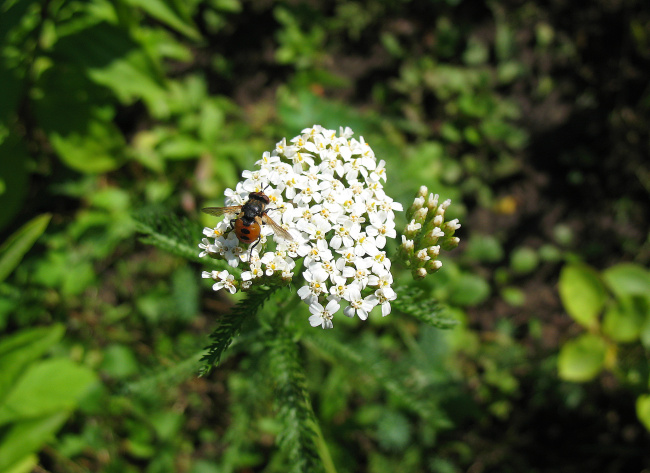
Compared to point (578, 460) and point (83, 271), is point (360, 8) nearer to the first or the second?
point (83, 271)

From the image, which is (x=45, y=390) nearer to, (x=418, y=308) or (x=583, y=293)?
(x=418, y=308)

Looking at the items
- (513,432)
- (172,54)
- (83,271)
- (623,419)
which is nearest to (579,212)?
(623,419)

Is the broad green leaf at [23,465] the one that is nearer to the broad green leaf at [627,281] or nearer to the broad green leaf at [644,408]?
the broad green leaf at [644,408]

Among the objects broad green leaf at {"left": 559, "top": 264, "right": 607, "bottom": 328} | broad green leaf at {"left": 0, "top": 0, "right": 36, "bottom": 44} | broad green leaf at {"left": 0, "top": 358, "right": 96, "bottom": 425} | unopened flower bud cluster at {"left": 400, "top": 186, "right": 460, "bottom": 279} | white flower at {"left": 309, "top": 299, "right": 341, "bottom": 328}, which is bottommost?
broad green leaf at {"left": 0, "top": 358, "right": 96, "bottom": 425}

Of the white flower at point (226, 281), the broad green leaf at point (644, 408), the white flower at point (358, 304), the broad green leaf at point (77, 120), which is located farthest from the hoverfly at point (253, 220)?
the broad green leaf at point (644, 408)

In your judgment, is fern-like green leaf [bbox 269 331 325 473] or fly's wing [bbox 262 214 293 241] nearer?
fly's wing [bbox 262 214 293 241]

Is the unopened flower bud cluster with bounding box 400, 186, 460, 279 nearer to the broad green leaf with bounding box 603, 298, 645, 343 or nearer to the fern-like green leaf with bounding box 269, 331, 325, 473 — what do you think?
the fern-like green leaf with bounding box 269, 331, 325, 473

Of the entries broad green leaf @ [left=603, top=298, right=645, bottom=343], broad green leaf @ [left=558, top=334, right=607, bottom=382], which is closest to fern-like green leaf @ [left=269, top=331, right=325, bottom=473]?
broad green leaf @ [left=558, top=334, right=607, bottom=382]
